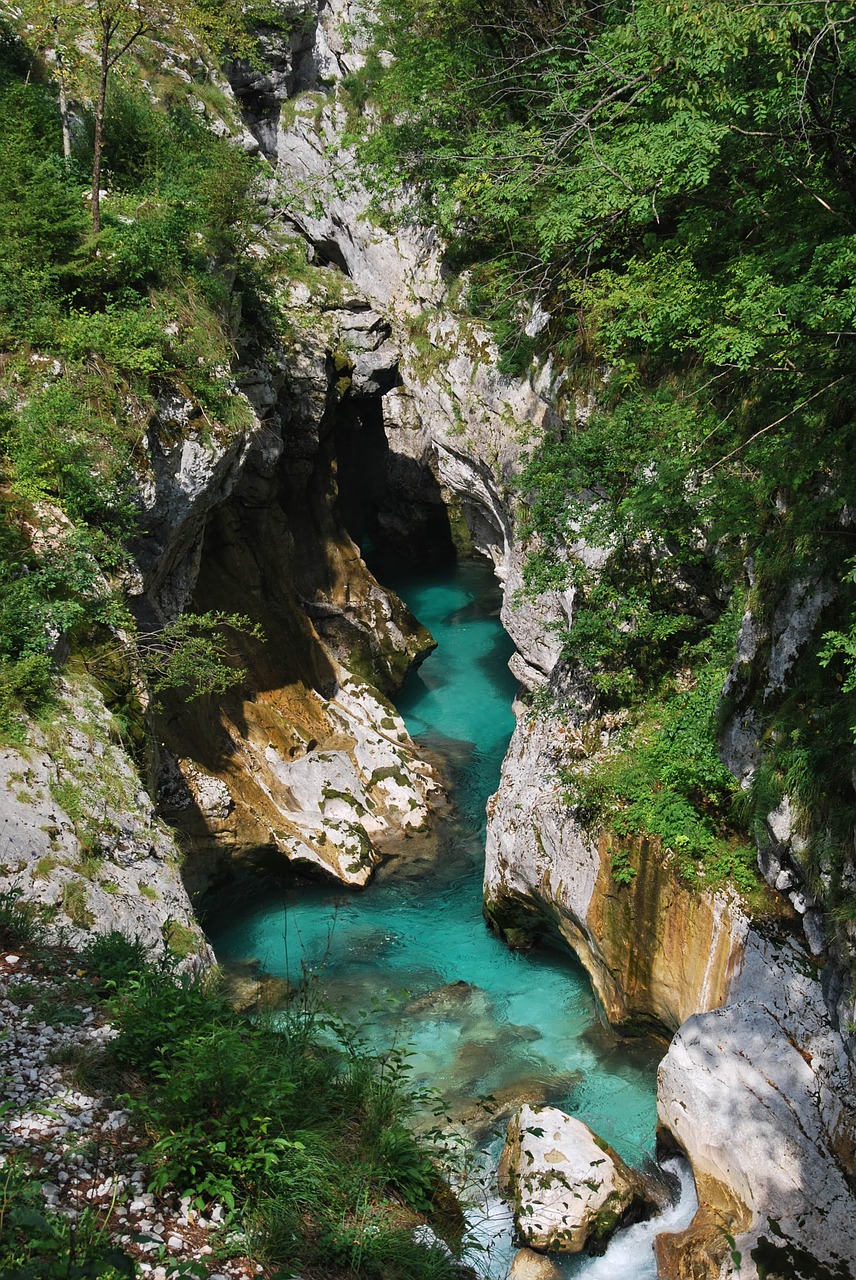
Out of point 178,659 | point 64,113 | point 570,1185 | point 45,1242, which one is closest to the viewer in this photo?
point 45,1242

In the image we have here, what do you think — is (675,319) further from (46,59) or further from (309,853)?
(46,59)

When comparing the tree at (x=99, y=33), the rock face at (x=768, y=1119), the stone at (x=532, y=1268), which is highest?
the tree at (x=99, y=33)

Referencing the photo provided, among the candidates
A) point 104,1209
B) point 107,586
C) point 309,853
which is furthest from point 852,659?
point 309,853

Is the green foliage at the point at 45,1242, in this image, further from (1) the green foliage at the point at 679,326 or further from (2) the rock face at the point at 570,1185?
(2) the rock face at the point at 570,1185

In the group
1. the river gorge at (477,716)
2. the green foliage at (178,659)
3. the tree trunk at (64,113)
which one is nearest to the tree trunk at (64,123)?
the tree trunk at (64,113)

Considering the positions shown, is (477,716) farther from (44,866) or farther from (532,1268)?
(44,866)

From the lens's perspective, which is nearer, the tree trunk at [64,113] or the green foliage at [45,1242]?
the green foliage at [45,1242]

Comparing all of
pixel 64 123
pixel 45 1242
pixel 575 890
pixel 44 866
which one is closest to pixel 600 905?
pixel 575 890
